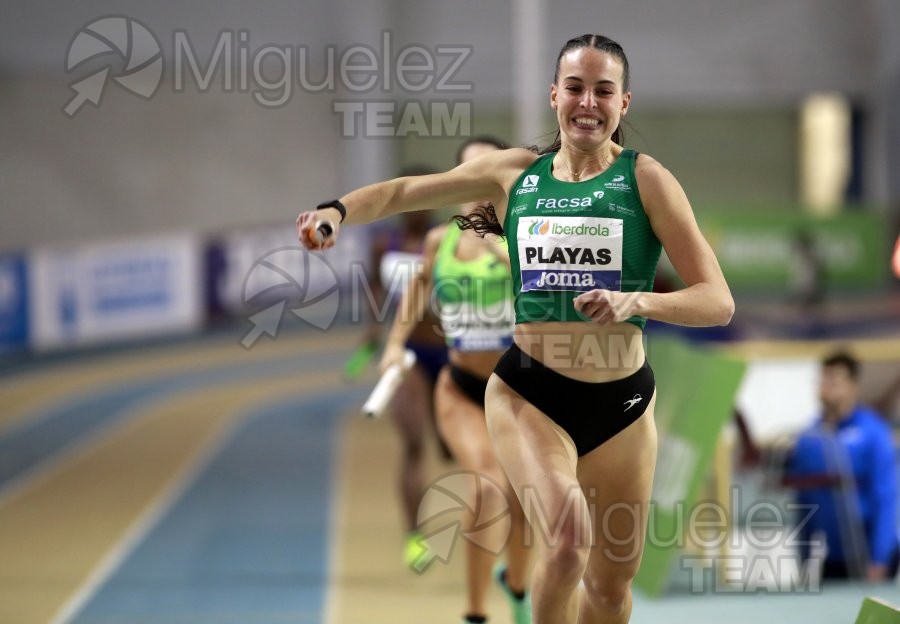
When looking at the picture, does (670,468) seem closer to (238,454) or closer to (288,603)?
(288,603)

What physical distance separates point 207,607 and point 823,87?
19.8 m

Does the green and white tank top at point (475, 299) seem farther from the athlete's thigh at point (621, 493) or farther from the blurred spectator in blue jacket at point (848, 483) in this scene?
the blurred spectator in blue jacket at point (848, 483)

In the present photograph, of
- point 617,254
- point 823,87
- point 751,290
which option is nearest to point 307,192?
point 751,290

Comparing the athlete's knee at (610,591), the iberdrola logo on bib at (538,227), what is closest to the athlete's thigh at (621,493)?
the athlete's knee at (610,591)

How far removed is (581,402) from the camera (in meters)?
3.70

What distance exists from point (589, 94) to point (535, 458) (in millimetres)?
1074

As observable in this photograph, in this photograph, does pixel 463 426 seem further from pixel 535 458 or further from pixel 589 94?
pixel 589 94

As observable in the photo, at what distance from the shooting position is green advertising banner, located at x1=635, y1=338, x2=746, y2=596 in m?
6.41

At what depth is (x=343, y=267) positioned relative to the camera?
1878 cm

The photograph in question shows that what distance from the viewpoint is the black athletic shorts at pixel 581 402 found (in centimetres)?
370

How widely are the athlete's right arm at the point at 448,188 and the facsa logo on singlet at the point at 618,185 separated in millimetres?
336

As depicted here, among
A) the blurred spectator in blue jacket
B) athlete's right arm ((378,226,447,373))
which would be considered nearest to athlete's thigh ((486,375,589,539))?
athlete's right arm ((378,226,447,373))

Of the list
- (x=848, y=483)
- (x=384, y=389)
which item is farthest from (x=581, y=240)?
(x=848, y=483)

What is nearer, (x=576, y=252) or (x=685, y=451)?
(x=576, y=252)
